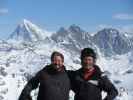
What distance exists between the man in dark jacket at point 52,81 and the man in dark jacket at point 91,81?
14.4 inches

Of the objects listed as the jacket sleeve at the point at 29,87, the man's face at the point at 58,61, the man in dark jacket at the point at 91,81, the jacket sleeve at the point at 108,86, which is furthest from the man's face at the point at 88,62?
the jacket sleeve at the point at 29,87

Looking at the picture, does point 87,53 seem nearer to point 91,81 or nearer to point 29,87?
point 91,81

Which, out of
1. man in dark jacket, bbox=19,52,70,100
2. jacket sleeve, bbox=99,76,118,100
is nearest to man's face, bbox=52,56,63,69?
man in dark jacket, bbox=19,52,70,100

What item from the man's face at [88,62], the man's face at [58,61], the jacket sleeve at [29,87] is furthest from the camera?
the man's face at [88,62]

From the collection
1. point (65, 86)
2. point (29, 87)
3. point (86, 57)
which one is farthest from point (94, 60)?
point (29, 87)

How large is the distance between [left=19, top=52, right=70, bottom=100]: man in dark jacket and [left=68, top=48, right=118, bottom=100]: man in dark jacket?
36 centimetres

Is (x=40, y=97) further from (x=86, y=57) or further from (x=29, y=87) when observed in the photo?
(x=86, y=57)

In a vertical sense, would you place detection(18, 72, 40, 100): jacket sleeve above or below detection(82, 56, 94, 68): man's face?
below

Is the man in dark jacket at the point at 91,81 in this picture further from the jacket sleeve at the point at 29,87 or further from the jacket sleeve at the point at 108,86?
the jacket sleeve at the point at 29,87

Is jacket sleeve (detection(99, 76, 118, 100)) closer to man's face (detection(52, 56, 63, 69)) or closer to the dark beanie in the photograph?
the dark beanie

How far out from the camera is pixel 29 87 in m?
9.97

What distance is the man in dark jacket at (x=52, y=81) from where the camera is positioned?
33.1ft

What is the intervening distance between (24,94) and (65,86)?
1033mm

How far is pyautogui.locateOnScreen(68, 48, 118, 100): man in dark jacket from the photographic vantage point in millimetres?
10180
